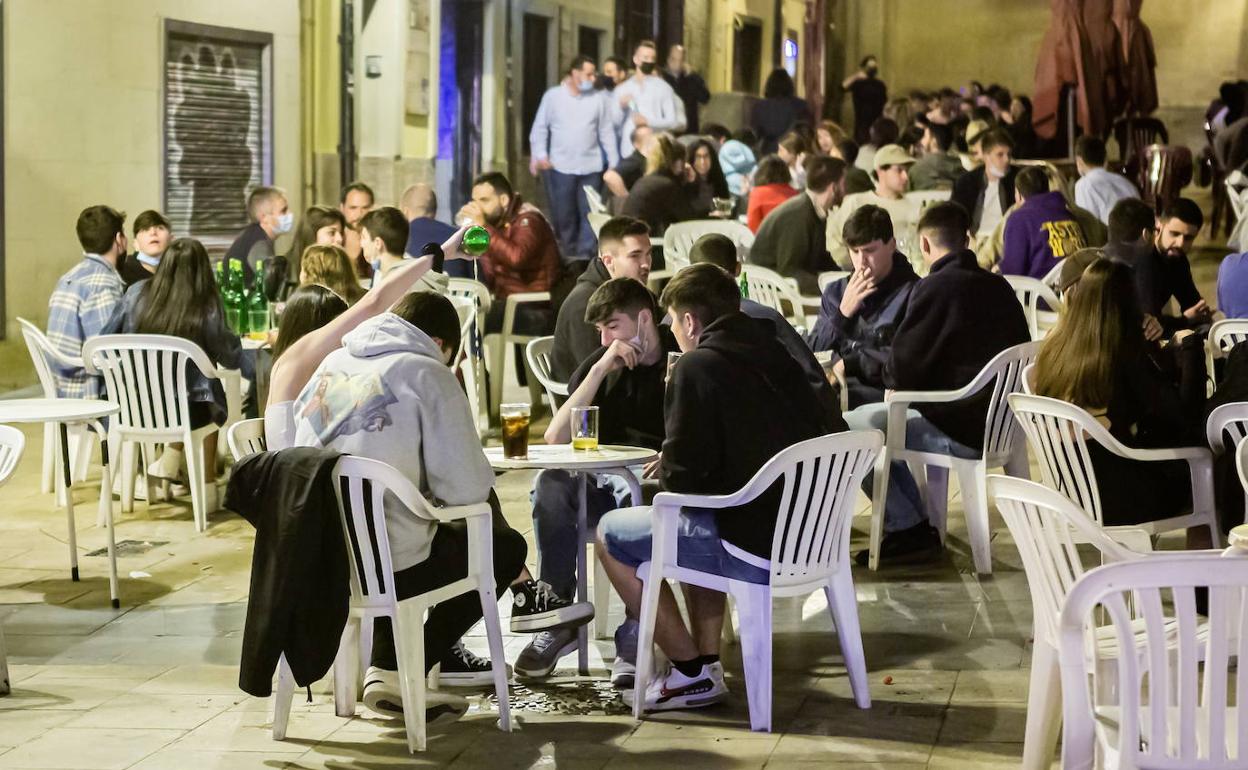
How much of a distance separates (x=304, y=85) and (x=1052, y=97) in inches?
376

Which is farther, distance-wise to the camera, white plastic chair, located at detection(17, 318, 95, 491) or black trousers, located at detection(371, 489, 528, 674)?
white plastic chair, located at detection(17, 318, 95, 491)

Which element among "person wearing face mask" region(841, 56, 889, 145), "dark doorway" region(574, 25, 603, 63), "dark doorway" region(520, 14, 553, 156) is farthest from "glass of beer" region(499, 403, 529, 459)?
"person wearing face mask" region(841, 56, 889, 145)

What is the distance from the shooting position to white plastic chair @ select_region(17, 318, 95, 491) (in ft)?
24.3

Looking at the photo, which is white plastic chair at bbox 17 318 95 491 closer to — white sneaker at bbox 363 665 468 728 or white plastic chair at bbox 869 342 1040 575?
white sneaker at bbox 363 665 468 728

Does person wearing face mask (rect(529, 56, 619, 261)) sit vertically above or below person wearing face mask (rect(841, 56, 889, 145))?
below

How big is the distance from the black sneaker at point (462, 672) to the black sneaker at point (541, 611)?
14 centimetres

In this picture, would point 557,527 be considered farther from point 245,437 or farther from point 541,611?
point 245,437

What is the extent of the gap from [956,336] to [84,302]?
11.8ft

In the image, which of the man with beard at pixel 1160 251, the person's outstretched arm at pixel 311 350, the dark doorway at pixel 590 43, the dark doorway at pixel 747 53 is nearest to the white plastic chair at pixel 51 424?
the person's outstretched arm at pixel 311 350

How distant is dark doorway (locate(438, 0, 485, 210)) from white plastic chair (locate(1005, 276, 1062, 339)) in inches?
292

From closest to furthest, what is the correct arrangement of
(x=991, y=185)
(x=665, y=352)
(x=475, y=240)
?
(x=475, y=240)
(x=665, y=352)
(x=991, y=185)

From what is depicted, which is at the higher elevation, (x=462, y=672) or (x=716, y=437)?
(x=716, y=437)

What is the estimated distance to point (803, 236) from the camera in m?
9.38

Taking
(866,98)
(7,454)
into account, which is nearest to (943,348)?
(7,454)
